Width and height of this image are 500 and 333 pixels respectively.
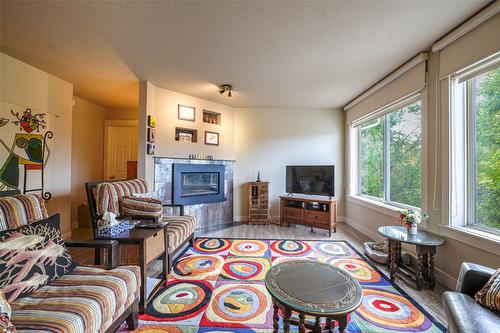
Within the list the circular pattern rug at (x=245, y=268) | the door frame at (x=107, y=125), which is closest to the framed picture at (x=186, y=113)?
the door frame at (x=107, y=125)

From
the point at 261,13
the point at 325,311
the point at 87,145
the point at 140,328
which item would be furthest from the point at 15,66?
the point at 325,311

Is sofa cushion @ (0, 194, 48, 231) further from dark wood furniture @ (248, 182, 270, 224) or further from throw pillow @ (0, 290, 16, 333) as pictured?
dark wood furniture @ (248, 182, 270, 224)

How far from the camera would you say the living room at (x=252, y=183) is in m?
1.32

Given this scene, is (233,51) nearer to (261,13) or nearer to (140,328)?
(261,13)

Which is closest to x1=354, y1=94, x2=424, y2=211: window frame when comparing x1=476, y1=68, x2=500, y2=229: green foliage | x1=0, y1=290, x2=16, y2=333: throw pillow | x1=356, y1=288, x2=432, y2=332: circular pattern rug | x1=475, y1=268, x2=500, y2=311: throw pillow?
x1=476, y1=68, x2=500, y2=229: green foliage

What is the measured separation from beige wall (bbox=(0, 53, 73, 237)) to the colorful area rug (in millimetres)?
2125

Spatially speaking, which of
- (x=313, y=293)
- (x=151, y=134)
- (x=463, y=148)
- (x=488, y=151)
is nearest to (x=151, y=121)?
(x=151, y=134)

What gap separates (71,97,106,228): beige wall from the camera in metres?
3.89

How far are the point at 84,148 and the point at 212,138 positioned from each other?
2510 millimetres

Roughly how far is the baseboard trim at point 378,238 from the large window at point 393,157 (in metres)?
0.56

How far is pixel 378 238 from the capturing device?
3188mm

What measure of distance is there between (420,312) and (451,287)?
2.09 feet

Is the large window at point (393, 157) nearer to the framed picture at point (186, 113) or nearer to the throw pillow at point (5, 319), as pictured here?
the framed picture at point (186, 113)

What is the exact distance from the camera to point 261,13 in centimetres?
173
